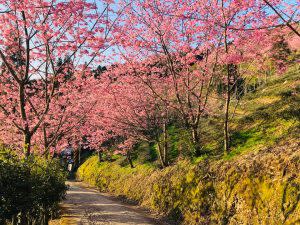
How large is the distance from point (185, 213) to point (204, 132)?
6.24 meters

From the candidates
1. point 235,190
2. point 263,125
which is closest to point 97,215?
point 235,190

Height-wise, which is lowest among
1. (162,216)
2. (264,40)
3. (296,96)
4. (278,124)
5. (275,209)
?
(162,216)

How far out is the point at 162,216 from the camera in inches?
556

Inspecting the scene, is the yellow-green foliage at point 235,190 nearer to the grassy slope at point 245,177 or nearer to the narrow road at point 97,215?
the grassy slope at point 245,177

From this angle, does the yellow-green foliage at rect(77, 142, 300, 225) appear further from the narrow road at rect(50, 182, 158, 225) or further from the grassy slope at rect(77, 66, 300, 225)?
the narrow road at rect(50, 182, 158, 225)

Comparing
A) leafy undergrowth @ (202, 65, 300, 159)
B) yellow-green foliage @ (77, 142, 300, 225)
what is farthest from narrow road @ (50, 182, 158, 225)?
leafy undergrowth @ (202, 65, 300, 159)

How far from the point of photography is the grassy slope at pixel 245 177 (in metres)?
8.66

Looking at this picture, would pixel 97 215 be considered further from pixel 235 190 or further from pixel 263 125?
pixel 263 125

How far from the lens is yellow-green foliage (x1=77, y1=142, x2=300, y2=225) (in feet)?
27.6

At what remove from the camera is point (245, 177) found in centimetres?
996

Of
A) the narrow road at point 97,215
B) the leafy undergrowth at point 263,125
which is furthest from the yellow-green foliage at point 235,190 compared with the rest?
the narrow road at point 97,215

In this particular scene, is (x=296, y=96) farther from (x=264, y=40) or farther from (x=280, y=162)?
(x=280, y=162)

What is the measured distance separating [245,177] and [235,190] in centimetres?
61

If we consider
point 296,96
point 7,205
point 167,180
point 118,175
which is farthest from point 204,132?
point 7,205
